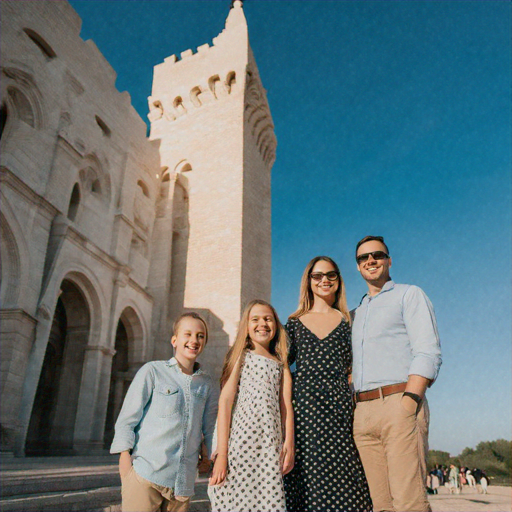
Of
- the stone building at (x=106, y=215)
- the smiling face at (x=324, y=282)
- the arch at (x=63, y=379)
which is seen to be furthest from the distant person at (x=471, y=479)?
the smiling face at (x=324, y=282)

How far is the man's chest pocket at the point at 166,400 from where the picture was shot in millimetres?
2600

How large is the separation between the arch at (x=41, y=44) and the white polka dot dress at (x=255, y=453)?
13.4 m

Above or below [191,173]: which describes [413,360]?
below

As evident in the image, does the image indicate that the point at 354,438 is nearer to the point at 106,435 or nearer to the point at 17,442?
the point at 17,442

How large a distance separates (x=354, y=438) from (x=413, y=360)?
0.54m

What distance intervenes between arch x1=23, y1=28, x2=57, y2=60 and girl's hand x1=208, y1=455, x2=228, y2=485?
1362cm

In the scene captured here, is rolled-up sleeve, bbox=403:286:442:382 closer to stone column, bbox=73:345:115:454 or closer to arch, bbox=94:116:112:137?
stone column, bbox=73:345:115:454

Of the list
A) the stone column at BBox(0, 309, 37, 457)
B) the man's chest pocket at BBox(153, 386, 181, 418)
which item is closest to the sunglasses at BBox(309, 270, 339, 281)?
the man's chest pocket at BBox(153, 386, 181, 418)

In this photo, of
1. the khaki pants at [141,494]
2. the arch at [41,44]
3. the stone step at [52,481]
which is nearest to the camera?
the khaki pants at [141,494]

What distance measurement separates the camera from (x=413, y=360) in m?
2.28

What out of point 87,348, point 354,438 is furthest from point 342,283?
point 87,348

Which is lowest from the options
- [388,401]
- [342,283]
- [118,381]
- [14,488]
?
[14,488]

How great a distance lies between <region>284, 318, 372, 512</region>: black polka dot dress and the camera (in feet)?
7.34

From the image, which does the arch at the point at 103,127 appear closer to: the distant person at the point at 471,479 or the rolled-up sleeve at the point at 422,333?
the rolled-up sleeve at the point at 422,333
